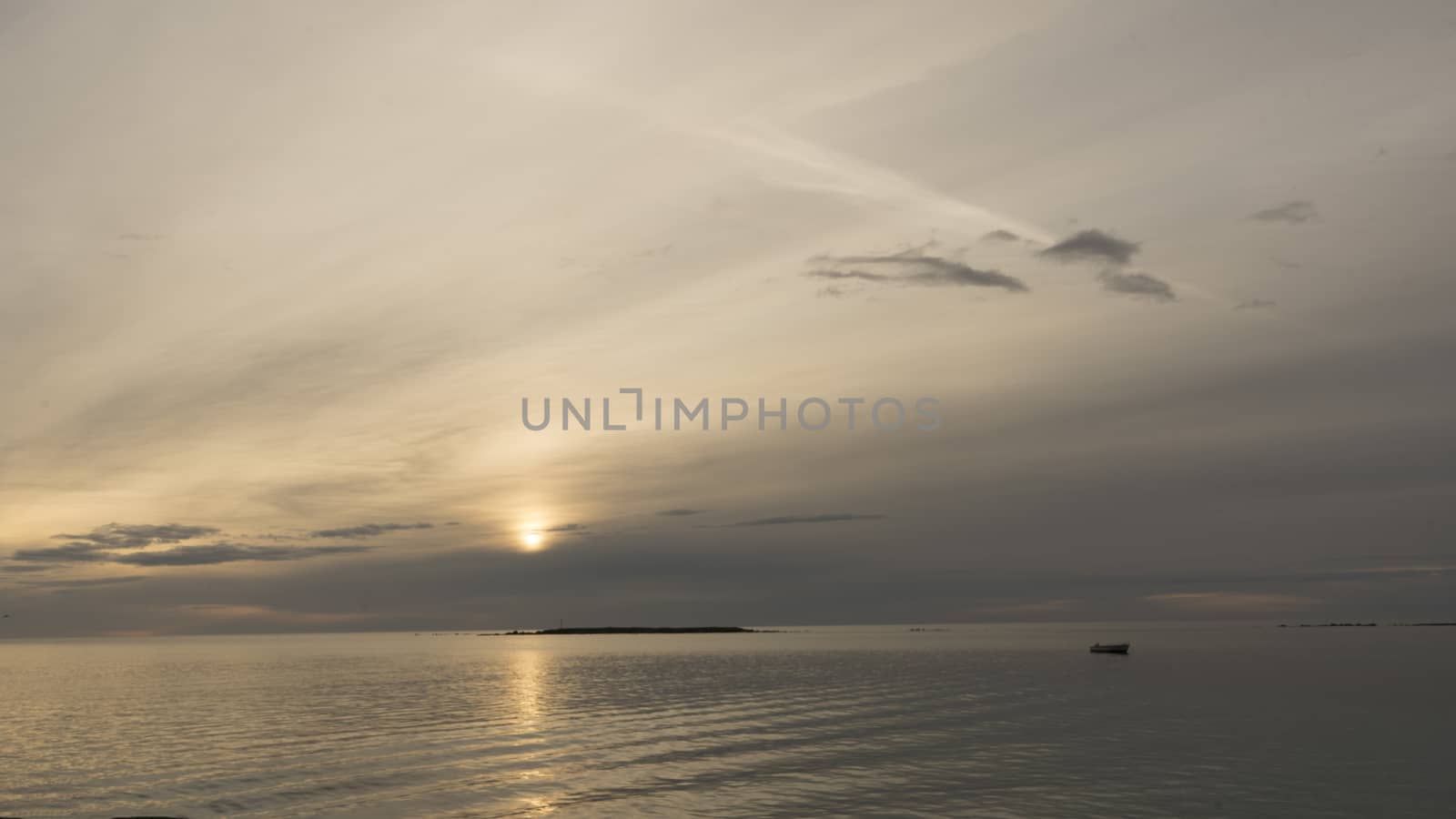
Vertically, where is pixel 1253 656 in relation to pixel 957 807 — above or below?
below

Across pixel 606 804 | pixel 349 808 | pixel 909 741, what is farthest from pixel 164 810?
pixel 909 741

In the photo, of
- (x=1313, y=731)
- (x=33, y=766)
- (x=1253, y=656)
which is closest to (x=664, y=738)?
(x=33, y=766)

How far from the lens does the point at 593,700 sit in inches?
3548

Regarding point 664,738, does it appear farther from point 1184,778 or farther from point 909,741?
point 1184,778

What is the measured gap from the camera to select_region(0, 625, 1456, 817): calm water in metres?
42.6

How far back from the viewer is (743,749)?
56906mm

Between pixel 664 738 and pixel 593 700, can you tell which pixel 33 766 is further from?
pixel 593 700

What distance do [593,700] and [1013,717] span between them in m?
37.7

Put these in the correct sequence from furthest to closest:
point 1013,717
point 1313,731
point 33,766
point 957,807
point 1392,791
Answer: point 1013,717 < point 1313,731 < point 33,766 < point 1392,791 < point 957,807

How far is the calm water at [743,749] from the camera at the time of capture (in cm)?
4256

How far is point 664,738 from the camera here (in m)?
61.8

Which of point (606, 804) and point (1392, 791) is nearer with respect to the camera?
point (606, 804)

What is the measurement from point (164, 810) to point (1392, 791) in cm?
5481

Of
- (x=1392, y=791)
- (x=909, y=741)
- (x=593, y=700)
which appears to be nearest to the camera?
(x=1392, y=791)
